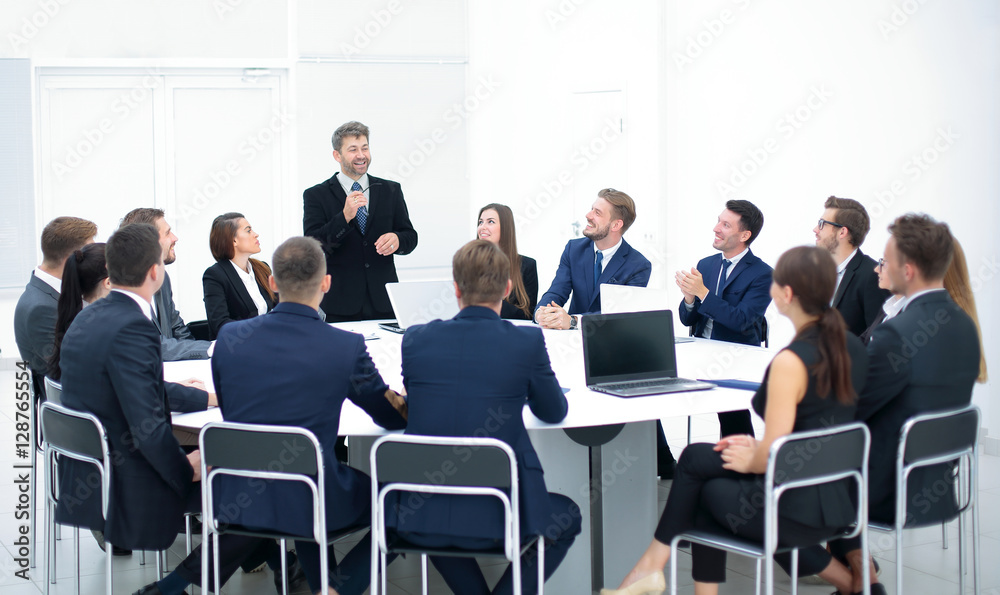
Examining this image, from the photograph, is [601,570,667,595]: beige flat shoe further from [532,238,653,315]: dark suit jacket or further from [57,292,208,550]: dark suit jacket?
[532,238,653,315]: dark suit jacket

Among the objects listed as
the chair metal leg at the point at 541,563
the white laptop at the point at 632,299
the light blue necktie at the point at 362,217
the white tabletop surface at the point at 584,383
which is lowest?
the chair metal leg at the point at 541,563

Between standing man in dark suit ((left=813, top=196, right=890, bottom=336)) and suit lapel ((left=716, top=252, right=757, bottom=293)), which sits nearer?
standing man in dark suit ((left=813, top=196, right=890, bottom=336))

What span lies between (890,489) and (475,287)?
1.31m

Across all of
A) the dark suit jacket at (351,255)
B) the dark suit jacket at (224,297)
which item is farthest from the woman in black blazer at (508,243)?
the dark suit jacket at (224,297)

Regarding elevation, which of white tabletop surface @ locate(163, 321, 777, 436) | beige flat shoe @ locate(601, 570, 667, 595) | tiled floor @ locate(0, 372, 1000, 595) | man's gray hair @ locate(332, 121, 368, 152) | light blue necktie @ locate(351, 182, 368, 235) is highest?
man's gray hair @ locate(332, 121, 368, 152)

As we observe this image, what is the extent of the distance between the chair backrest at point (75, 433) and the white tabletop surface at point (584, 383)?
0.23 m

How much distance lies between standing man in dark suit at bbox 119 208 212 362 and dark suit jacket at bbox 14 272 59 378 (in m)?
0.44

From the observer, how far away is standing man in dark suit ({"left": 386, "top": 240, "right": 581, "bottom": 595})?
2.47m

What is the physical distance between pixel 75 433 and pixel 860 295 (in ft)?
9.43

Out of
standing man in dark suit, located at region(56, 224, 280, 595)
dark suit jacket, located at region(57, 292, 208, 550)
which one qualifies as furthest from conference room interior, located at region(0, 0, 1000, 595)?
dark suit jacket, located at region(57, 292, 208, 550)

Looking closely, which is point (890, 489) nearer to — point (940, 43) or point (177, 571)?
point (177, 571)

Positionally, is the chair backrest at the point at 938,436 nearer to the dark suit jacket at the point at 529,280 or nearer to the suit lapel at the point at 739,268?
the suit lapel at the point at 739,268

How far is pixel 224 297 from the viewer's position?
429 cm

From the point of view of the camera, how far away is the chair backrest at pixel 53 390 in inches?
117
